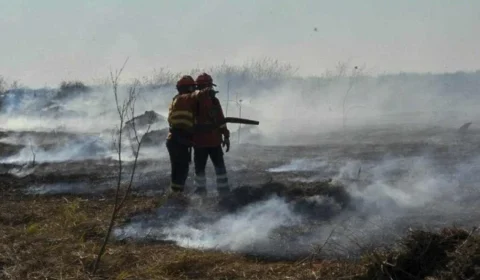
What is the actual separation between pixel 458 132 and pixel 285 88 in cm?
1901

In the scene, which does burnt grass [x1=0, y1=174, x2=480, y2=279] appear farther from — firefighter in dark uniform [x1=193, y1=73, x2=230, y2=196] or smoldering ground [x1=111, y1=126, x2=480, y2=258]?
firefighter in dark uniform [x1=193, y1=73, x2=230, y2=196]

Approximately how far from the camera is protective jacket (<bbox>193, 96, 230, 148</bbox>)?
26.4 ft

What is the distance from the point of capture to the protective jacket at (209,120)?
26.4 feet

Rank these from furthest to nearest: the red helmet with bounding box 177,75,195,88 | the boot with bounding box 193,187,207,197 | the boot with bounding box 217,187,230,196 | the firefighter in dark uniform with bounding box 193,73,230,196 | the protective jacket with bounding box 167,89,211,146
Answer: the red helmet with bounding box 177,75,195,88
the firefighter in dark uniform with bounding box 193,73,230,196
the protective jacket with bounding box 167,89,211,146
the boot with bounding box 193,187,207,197
the boot with bounding box 217,187,230,196

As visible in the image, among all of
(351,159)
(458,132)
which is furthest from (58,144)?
(458,132)

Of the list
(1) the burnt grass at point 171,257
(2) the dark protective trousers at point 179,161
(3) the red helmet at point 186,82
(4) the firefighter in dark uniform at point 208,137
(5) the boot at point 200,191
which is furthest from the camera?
(3) the red helmet at point 186,82

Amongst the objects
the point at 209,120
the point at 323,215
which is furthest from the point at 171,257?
the point at 209,120

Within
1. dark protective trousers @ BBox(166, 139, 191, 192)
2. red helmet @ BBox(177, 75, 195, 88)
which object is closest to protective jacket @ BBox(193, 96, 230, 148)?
dark protective trousers @ BBox(166, 139, 191, 192)

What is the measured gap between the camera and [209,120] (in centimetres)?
810

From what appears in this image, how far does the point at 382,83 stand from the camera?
33875 mm

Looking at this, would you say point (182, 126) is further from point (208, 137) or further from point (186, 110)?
point (208, 137)

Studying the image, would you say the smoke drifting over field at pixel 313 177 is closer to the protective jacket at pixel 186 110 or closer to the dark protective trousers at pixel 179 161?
the dark protective trousers at pixel 179 161

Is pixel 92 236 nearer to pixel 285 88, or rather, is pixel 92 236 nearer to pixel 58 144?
pixel 58 144

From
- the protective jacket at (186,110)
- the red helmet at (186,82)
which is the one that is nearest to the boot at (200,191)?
the protective jacket at (186,110)
